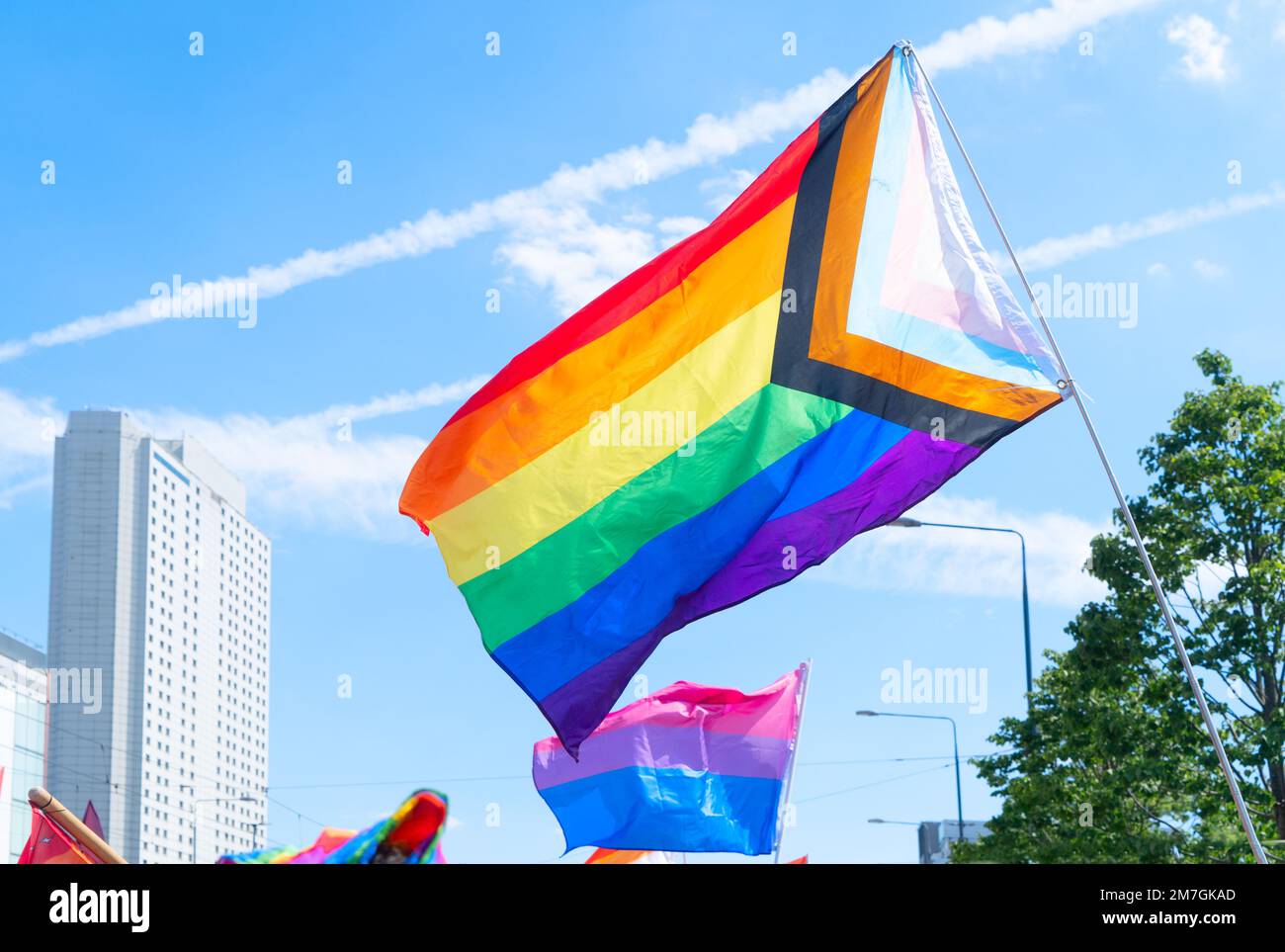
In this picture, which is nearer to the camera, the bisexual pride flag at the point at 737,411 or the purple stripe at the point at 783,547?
the purple stripe at the point at 783,547

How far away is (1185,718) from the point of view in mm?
22391

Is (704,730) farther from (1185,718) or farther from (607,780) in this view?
(1185,718)

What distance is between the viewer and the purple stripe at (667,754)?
18828mm

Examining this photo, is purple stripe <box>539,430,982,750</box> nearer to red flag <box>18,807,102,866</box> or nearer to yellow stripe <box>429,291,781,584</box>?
yellow stripe <box>429,291,781,584</box>

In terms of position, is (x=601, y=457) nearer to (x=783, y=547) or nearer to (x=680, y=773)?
(x=783, y=547)

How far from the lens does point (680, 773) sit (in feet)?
63.0

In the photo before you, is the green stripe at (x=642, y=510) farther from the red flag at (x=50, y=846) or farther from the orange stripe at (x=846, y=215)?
the red flag at (x=50, y=846)

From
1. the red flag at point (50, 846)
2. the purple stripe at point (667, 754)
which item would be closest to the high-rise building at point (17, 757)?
the purple stripe at point (667, 754)

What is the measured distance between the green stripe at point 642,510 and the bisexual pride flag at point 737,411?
14 millimetres

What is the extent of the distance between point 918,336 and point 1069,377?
1.31m

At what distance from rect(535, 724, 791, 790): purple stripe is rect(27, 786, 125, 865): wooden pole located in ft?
36.1
